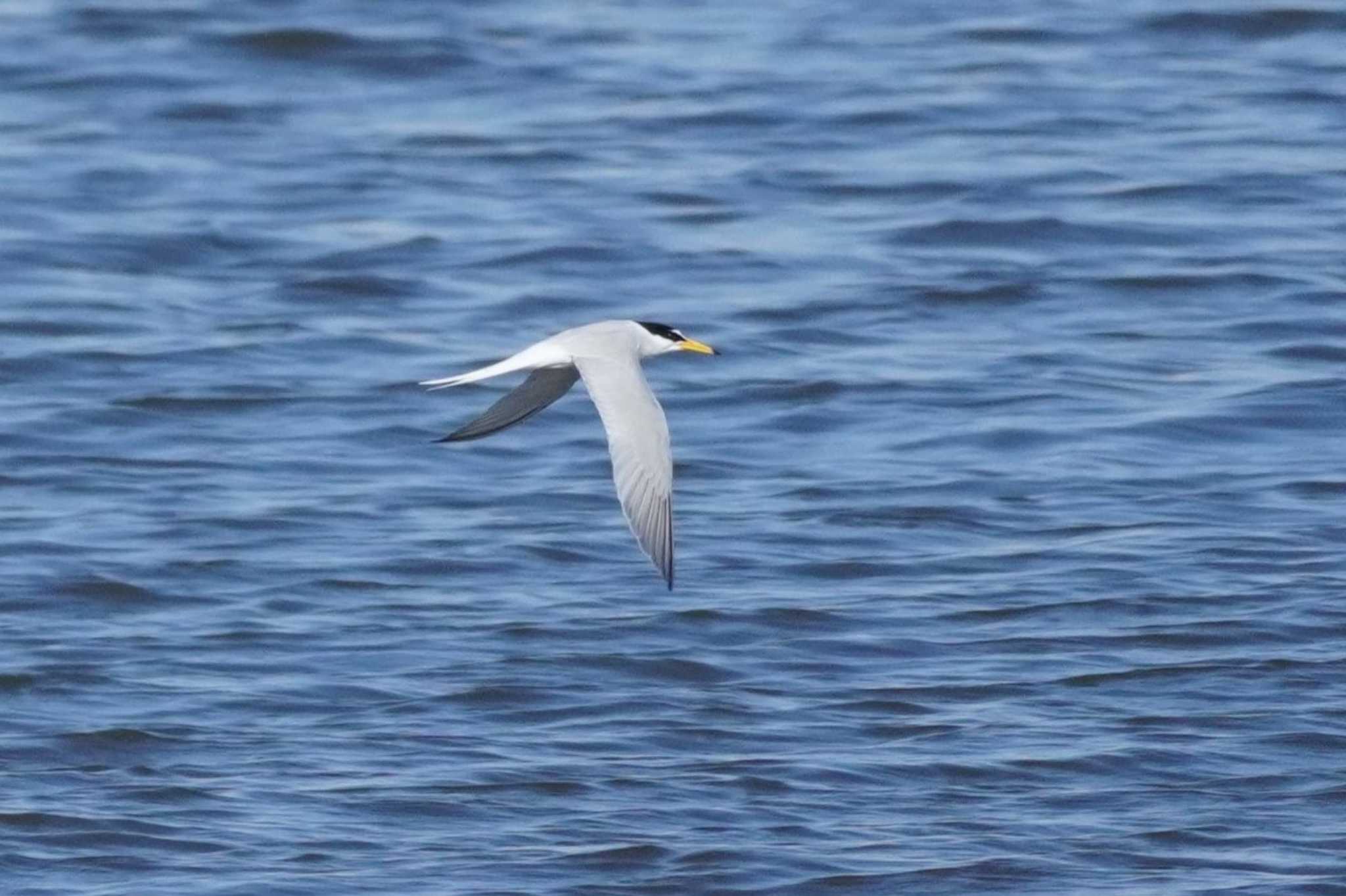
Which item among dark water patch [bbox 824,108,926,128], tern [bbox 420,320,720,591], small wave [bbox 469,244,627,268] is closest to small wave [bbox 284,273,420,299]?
small wave [bbox 469,244,627,268]

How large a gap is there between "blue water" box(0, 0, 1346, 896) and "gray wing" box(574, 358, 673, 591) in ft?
2.66

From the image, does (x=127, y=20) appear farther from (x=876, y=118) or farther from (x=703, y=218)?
(x=703, y=218)

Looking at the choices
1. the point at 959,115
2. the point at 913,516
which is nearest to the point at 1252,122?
the point at 959,115

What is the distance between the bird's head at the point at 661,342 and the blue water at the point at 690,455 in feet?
3.60

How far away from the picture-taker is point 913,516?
33.3ft

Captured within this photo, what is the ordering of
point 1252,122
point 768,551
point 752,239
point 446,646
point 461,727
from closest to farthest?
point 461,727, point 446,646, point 768,551, point 752,239, point 1252,122

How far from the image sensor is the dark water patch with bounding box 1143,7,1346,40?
60.2 feet

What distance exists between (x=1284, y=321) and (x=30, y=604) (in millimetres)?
6177

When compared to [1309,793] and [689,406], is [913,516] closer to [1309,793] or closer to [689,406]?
[689,406]

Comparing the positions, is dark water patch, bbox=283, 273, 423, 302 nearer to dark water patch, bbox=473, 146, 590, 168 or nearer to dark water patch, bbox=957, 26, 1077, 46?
dark water patch, bbox=473, 146, 590, 168

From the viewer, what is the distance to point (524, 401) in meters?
8.12

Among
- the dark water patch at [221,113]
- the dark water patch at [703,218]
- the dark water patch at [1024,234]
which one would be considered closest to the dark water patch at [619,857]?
the dark water patch at [1024,234]

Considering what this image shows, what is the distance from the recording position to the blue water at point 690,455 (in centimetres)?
741

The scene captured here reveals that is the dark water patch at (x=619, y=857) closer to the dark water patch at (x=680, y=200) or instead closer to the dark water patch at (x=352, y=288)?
the dark water patch at (x=352, y=288)
